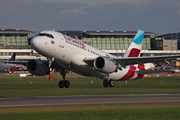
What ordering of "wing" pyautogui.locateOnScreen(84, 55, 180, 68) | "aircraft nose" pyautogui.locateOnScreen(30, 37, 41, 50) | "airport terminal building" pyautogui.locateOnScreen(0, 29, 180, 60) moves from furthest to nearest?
"airport terminal building" pyautogui.locateOnScreen(0, 29, 180, 60)
"wing" pyautogui.locateOnScreen(84, 55, 180, 68)
"aircraft nose" pyautogui.locateOnScreen(30, 37, 41, 50)

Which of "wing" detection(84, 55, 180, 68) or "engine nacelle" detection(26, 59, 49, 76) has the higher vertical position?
"wing" detection(84, 55, 180, 68)

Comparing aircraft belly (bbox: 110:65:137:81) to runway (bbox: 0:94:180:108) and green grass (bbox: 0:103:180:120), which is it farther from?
green grass (bbox: 0:103:180:120)

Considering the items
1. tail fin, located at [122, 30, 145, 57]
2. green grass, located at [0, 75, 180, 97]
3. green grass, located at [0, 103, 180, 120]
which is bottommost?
green grass, located at [0, 75, 180, 97]

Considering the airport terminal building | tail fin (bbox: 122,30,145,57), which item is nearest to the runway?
tail fin (bbox: 122,30,145,57)

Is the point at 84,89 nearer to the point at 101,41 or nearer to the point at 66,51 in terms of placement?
the point at 66,51

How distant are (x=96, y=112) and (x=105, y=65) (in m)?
13.1

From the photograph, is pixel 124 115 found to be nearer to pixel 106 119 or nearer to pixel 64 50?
pixel 106 119

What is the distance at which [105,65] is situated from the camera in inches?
1500

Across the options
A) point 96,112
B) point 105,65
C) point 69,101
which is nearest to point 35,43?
point 69,101

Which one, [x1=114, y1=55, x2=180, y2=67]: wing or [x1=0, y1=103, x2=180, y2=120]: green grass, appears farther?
[x1=114, y1=55, x2=180, y2=67]: wing

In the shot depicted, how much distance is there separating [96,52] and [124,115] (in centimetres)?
1978

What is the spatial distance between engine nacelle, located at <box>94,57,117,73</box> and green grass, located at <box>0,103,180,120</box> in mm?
9467

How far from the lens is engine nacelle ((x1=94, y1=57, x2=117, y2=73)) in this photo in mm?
38241

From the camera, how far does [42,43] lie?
34.2m
